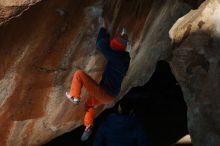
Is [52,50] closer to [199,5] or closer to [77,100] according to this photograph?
[77,100]

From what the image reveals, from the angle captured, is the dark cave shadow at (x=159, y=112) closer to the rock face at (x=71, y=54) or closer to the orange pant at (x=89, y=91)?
the rock face at (x=71, y=54)

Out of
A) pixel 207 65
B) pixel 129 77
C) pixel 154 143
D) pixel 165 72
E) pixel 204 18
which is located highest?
pixel 204 18

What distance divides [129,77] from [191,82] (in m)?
1.48

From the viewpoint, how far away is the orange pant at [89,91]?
634 centimetres

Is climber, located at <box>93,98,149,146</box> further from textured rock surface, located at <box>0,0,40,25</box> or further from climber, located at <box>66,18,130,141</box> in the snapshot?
textured rock surface, located at <box>0,0,40,25</box>

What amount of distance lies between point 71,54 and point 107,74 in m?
0.58

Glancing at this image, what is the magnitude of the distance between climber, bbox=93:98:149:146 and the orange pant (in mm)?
599

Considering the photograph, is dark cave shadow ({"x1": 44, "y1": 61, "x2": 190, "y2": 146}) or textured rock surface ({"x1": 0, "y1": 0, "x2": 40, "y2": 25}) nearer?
textured rock surface ({"x1": 0, "y1": 0, "x2": 40, "y2": 25})

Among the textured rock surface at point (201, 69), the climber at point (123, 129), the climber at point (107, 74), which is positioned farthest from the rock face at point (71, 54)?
the climber at point (123, 129)

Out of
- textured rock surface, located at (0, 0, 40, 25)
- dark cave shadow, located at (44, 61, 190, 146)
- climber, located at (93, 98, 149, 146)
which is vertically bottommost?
dark cave shadow, located at (44, 61, 190, 146)

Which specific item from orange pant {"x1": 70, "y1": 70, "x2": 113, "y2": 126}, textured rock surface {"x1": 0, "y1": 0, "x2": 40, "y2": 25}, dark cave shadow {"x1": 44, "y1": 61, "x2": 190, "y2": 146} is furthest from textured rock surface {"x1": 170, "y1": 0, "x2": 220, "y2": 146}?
dark cave shadow {"x1": 44, "y1": 61, "x2": 190, "y2": 146}

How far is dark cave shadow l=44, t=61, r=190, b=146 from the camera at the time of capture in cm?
991

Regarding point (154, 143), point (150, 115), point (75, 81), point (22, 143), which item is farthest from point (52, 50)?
point (150, 115)

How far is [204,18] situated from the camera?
6598mm
